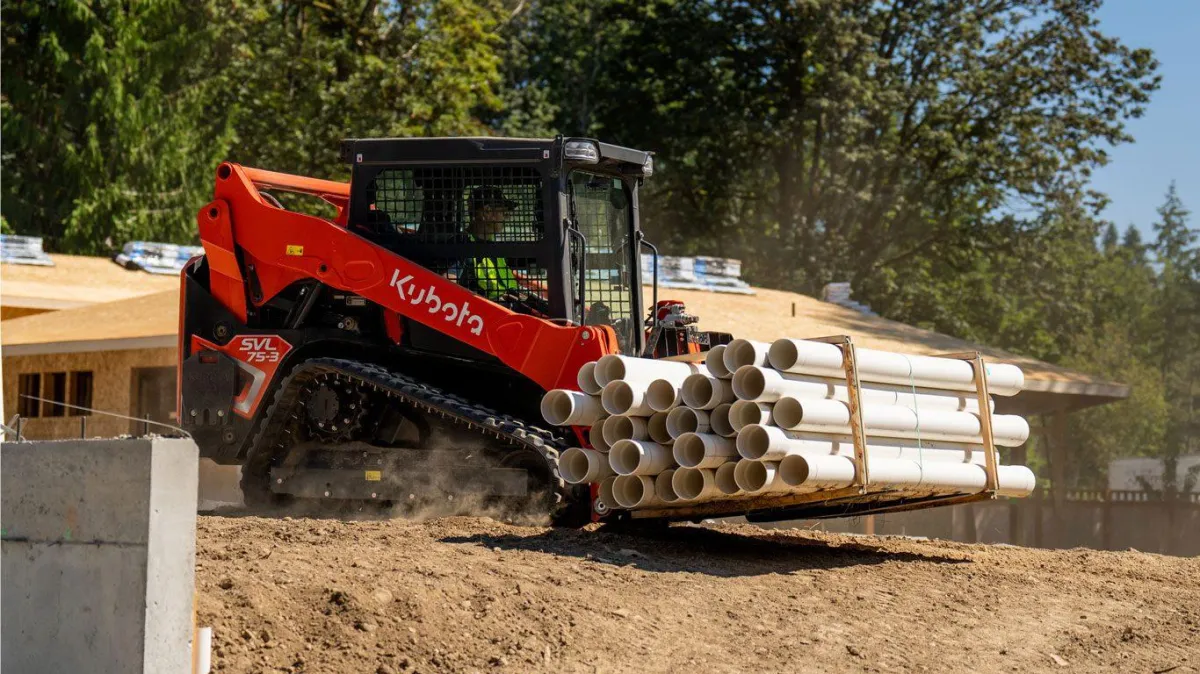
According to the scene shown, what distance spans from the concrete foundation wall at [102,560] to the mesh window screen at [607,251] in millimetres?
5803

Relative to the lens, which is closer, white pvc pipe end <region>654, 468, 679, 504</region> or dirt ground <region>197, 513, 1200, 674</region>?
dirt ground <region>197, 513, 1200, 674</region>

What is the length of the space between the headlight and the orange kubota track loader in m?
0.02

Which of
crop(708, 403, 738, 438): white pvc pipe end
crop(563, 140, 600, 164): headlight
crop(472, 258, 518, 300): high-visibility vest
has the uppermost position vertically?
crop(563, 140, 600, 164): headlight

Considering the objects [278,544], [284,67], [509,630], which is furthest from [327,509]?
[284,67]

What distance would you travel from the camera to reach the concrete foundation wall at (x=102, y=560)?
19.0 ft

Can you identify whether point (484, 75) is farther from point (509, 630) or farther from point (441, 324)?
point (509, 630)

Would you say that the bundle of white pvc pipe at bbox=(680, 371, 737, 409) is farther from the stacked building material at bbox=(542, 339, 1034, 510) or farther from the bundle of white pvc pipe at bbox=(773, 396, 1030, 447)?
the bundle of white pvc pipe at bbox=(773, 396, 1030, 447)

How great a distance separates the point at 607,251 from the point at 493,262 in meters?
1.03

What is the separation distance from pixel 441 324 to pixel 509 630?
4275mm

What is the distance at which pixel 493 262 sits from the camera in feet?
37.5

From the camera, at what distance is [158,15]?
40.8 m

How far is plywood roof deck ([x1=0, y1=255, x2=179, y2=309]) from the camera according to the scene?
2477 centimetres

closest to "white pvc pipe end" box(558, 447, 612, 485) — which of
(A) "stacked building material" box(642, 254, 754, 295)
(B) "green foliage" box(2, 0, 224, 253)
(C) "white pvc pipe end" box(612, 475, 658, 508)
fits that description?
(C) "white pvc pipe end" box(612, 475, 658, 508)

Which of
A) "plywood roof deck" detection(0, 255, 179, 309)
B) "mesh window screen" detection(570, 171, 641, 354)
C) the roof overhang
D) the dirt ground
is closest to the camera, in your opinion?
the dirt ground
